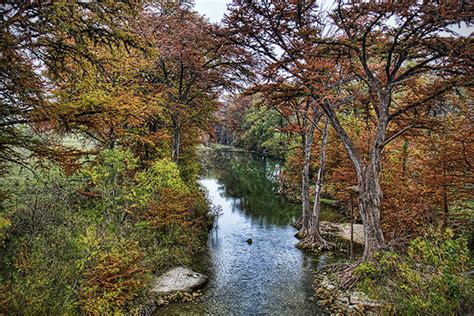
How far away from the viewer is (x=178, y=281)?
32.1ft

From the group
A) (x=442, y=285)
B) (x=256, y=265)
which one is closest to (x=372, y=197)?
(x=442, y=285)

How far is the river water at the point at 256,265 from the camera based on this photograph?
9010mm

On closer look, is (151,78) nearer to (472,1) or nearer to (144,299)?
(144,299)

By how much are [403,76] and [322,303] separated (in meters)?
7.73

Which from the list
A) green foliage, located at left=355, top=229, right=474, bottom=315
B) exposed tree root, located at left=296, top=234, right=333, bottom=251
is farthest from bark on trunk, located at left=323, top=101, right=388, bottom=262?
exposed tree root, located at left=296, top=234, right=333, bottom=251

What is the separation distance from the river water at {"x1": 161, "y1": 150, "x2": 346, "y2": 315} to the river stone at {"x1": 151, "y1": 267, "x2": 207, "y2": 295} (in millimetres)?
407

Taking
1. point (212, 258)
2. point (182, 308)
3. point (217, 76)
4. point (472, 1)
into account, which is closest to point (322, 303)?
point (182, 308)

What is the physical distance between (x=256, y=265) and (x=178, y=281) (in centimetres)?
385

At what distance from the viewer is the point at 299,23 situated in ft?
32.4

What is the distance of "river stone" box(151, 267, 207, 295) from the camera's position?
9312 mm

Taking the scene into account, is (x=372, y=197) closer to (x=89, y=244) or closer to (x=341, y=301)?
(x=341, y=301)

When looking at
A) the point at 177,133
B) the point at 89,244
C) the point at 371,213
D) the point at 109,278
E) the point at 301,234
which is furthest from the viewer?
the point at 301,234

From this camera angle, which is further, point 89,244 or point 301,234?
point 301,234

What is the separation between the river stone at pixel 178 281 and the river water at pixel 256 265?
407 mm
